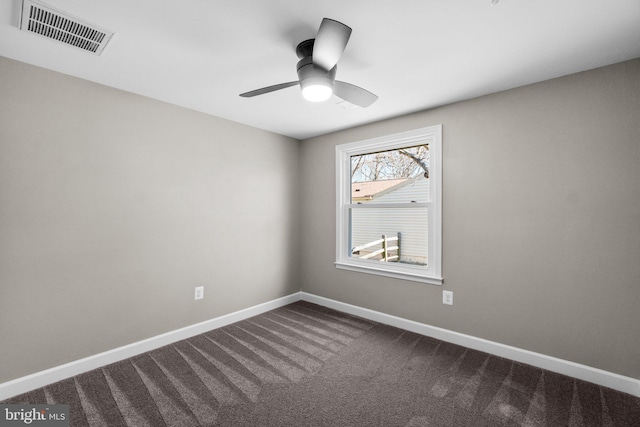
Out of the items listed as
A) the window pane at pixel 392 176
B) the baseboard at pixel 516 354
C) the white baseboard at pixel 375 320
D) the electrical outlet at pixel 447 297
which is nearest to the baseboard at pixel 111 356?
the white baseboard at pixel 375 320

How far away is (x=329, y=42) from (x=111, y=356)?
2950 mm

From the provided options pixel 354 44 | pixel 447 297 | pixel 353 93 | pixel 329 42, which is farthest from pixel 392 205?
pixel 329 42

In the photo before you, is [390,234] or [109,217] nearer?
[109,217]

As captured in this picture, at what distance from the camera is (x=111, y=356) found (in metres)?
2.43

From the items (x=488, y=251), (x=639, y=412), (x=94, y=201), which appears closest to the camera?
(x=639, y=412)

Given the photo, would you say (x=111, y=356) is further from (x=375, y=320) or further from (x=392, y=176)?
(x=392, y=176)

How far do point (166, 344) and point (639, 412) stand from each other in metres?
→ 3.66

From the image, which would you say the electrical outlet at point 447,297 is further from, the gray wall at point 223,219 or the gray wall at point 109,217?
the gray wall at point 109,217

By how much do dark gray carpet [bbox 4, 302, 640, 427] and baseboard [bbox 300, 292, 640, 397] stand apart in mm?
66

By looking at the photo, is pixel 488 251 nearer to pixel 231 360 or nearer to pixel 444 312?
pixel 444 312

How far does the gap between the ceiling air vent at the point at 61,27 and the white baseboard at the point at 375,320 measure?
234 cm

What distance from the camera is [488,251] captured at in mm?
2621

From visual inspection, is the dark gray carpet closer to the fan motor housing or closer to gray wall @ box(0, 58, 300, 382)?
gray wall @ box(0, 58, 300, 382)

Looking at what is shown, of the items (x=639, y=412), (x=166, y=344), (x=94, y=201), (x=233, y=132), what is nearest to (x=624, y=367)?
(x=639, y=412)
